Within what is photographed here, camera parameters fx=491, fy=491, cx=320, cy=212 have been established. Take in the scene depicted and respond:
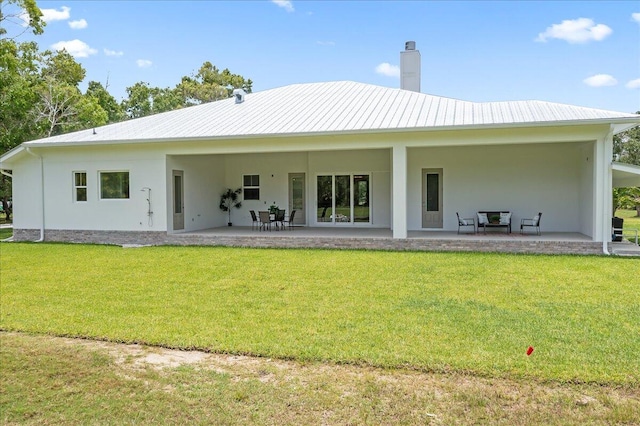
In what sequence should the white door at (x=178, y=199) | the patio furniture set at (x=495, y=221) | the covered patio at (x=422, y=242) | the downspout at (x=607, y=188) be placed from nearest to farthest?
the downspout at (x=607, y=188), the covered patio at (x=422, y=242), the patio furniture set at (x=495, y=221), the white door at (x=178, y=199)

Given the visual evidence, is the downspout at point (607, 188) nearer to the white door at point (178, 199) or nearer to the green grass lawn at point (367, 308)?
the green grass lawn at point (367, 308)

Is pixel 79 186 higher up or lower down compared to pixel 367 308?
higher up

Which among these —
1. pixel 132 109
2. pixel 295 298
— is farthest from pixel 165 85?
pixel 295 298

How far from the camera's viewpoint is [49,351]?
5.14 meters

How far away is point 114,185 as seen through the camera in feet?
52.5

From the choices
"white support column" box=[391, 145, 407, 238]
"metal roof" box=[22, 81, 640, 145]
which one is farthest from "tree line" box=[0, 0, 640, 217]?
"white support column" box=[391, 145, 407, 238]

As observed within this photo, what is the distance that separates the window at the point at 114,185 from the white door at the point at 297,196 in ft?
19.4

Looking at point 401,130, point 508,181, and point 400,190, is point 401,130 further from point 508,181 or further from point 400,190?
point 508,181

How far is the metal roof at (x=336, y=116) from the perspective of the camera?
1292 centimetres

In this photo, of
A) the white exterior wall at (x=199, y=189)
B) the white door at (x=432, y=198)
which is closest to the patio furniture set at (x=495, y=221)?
the white door at (x=432, y=198)

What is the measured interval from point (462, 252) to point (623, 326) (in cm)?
677

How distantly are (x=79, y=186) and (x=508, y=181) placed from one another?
46.2 ft

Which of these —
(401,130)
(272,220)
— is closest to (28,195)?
(272,220)

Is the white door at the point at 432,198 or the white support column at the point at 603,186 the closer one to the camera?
the white support column at the point at 603,186
